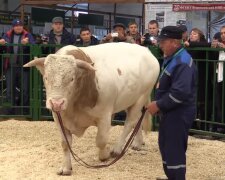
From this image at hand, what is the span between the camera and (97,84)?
589 centimetres

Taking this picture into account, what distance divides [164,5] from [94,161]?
4366 mm

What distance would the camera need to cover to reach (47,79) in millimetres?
5266

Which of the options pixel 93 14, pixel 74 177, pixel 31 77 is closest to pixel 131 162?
pixel 74 177

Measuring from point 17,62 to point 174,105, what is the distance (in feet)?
18.8

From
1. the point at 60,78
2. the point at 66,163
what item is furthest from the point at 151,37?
the point at 60,78

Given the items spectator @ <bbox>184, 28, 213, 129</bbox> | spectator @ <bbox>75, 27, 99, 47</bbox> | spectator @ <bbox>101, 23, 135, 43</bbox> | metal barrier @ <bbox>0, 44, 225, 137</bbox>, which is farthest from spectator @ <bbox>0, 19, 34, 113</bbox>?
spectator @ <bbox>184, 28, 213, 129</bbox>

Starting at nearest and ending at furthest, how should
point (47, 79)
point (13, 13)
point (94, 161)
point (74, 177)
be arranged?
point (47, 79)
point (74, 177)
point (94, 161)
point (13, 13)

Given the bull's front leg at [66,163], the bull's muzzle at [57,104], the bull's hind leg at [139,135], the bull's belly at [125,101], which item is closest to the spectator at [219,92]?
the bull's hind leg at [139,135]

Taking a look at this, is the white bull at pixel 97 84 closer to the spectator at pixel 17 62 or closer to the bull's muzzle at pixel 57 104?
the bull's muzzle at pixel 57 104

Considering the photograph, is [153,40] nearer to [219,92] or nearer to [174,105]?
[219,92]

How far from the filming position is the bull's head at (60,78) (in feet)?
16.9

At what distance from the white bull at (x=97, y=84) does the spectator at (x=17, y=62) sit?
10.6 feet

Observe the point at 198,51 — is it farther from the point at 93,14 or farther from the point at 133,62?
the point at 93,14

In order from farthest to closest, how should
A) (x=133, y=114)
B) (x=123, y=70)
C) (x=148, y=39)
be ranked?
(x=148, y=39) → (x=133, y=114) → (x=123, y=70)
